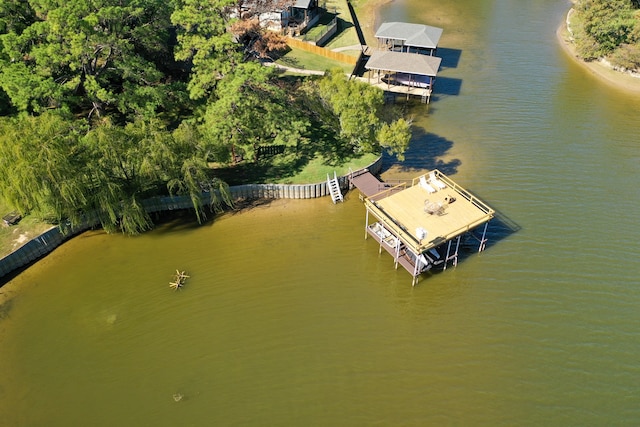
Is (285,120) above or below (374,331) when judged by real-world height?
above

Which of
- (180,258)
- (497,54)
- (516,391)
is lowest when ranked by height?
(516,391)

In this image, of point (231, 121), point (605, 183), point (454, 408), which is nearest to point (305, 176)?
point (231, 121)

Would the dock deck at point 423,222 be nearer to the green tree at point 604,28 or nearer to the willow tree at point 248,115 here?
the willow tree at point 248,115

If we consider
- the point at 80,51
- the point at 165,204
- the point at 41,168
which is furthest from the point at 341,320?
the point at 80,51

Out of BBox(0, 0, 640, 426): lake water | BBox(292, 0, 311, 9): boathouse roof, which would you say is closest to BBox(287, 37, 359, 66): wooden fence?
BBox(292, 0, 311, 9): boathouse roof

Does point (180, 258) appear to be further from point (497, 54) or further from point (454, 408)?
point (497, 54)

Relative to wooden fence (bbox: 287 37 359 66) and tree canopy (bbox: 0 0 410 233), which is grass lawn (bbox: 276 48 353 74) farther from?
tree canopy (bbox: 0 0 410 233)

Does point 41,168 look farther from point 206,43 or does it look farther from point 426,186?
point 426,186
